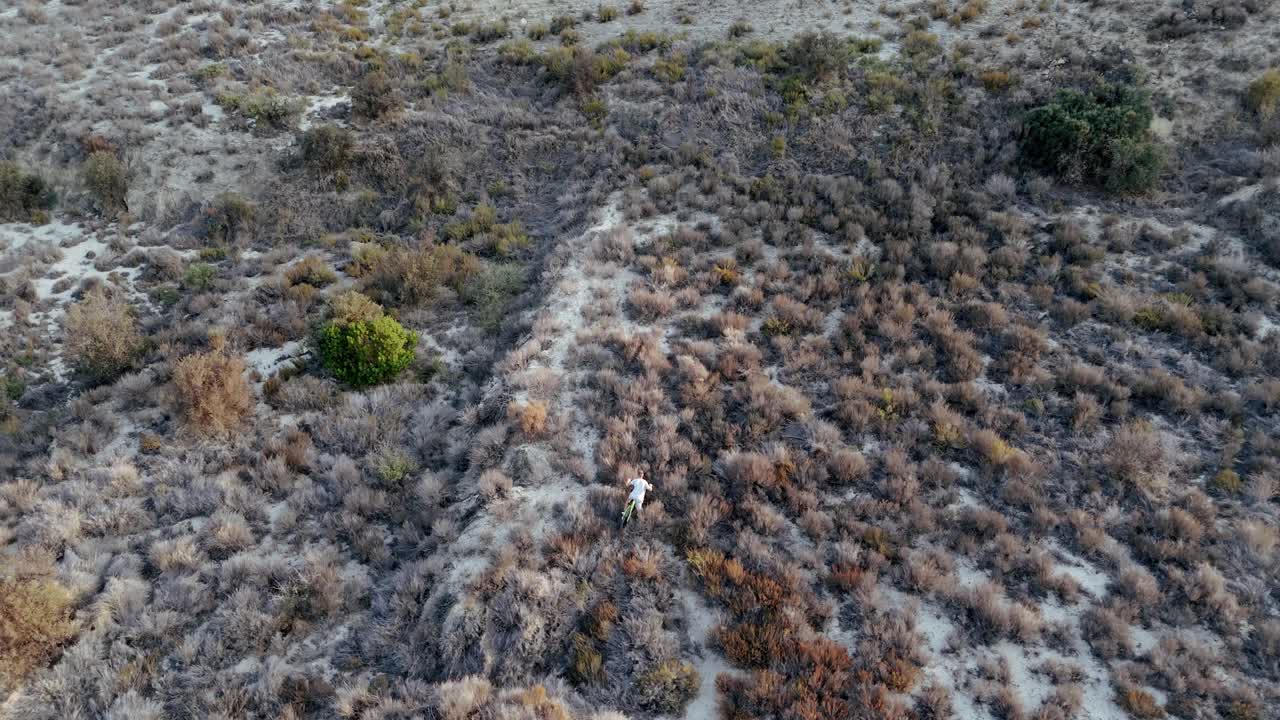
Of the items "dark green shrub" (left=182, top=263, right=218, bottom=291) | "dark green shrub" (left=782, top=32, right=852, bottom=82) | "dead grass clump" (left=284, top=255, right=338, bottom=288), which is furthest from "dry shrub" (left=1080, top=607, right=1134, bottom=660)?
"dark green shrub" (left=182, top=263, right=218, bottom=291)

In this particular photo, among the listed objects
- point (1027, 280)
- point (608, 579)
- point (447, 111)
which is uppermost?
point (447, 111)

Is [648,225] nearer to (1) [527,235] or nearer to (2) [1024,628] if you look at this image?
(1) [527,235]

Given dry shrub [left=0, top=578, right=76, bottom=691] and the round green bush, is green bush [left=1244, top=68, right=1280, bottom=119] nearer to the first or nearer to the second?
the round green bush

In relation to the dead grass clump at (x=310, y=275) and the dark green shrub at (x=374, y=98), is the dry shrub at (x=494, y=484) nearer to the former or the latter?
the dead grass clump at (x=310, y=275)

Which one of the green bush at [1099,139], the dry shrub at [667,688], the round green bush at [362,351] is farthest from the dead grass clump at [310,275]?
the green bush at [1099,139]

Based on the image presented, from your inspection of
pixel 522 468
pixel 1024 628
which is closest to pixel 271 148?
pixel 522 468
